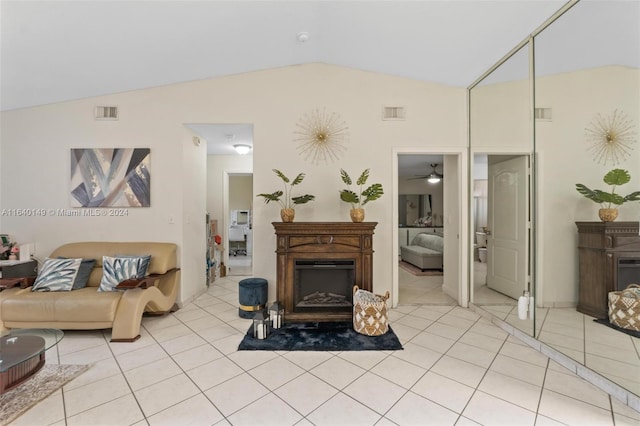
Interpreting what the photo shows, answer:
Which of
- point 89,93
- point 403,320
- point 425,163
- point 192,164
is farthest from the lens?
point 425,163

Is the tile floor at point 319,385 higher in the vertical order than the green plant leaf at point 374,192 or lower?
lower

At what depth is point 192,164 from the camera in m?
4.00

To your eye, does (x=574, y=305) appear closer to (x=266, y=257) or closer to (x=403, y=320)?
(x=403, y=320)

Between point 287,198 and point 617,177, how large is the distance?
10.3 feet

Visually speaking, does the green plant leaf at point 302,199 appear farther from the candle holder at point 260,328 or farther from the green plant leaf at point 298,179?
the candle holder at point 260,328

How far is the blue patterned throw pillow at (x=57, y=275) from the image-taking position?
2926 millimetres

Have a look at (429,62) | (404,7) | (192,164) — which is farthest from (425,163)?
(192,164)

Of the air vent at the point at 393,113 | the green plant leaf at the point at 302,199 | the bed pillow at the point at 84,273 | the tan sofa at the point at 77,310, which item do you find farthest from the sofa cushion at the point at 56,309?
the air vent at the point at 393,113

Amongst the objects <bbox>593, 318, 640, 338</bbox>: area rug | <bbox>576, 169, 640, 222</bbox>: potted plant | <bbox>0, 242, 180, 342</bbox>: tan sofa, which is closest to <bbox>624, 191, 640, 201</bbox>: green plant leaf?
<bbox>576, 169, 640, 222</bbox>: potted plant

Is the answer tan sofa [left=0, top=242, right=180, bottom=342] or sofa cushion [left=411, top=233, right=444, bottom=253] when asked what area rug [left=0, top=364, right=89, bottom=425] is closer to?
tan sofa [left=0, top=242, right=180, bottom=342]

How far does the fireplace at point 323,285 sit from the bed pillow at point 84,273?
8.00 feet

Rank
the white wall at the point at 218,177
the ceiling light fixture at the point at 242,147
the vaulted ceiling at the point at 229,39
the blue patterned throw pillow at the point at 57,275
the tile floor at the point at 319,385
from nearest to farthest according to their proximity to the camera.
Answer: the tile floor at the point at 319,385 → the vaulted ceiling at the point at 229,39 → the blue patterned throw pillow at the point at 57,275 → the ceiling light fixture at the point at 242,147 → the white wall at the point at 218,177

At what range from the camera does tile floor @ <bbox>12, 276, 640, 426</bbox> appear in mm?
1728

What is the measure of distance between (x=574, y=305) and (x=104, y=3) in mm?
4750
